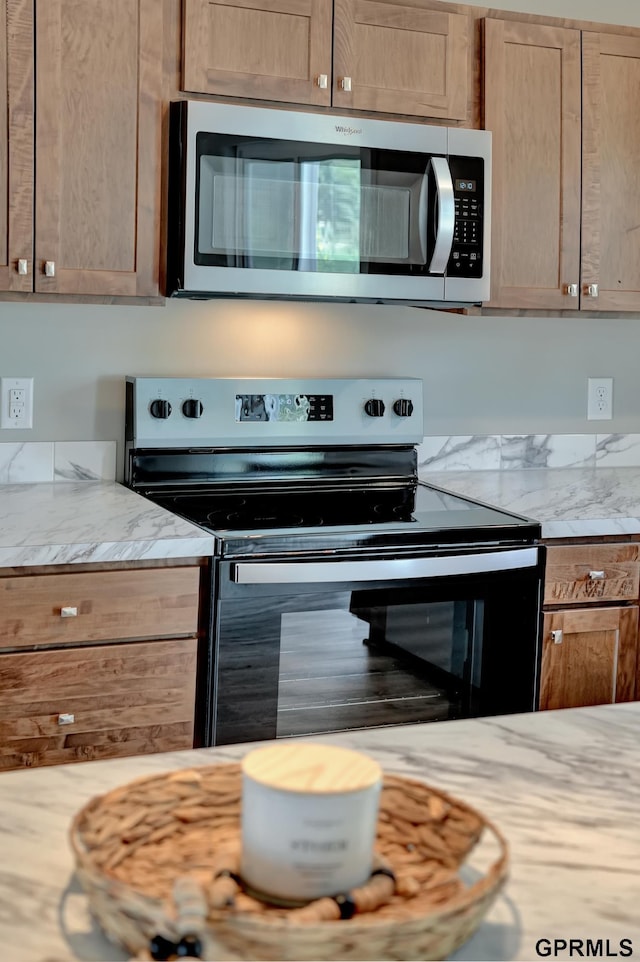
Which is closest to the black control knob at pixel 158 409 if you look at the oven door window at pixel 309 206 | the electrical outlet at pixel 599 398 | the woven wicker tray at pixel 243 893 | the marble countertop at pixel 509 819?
the oven door window at pixel 309 206

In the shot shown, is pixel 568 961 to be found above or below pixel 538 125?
below

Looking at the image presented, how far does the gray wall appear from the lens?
2.76 metres

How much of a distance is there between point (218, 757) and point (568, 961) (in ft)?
1.42

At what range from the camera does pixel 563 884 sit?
81 centimetres

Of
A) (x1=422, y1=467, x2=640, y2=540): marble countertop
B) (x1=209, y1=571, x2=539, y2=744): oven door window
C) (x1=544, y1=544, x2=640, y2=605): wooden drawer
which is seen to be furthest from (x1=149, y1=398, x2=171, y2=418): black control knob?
(x1=544, y1=544, x2=640, y2=605): wooden drawer

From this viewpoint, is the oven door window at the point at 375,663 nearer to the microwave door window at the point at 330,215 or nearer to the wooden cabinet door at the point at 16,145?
the microwave door window at the point at 330,215

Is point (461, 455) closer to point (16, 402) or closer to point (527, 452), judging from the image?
point (527, 452)

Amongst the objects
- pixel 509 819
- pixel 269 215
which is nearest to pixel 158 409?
pixel 269 215

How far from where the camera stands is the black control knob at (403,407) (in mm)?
2990

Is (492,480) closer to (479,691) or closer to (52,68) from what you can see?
(479,691)

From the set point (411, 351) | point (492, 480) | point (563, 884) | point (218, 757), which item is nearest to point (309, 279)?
point (411, 351)

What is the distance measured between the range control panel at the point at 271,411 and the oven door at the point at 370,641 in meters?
0.62
